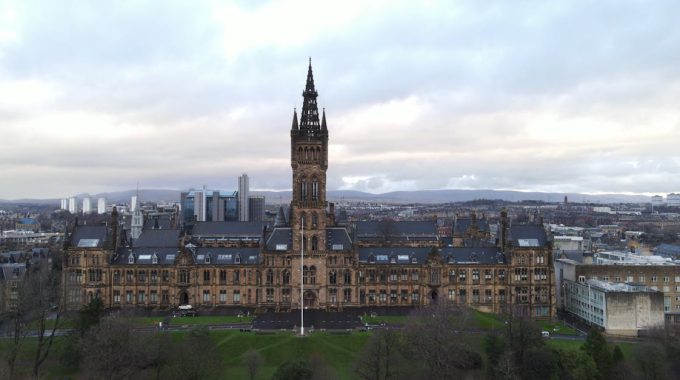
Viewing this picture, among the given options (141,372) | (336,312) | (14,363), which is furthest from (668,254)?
(14,363)

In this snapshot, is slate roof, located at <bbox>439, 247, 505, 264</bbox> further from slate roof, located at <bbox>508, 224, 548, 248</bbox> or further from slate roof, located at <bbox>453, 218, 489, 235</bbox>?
slate roof, located at <bbox>453, 218, 489, 235</bbox>

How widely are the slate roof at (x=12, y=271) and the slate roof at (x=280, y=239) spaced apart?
177ft

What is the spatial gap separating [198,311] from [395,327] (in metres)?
40.7

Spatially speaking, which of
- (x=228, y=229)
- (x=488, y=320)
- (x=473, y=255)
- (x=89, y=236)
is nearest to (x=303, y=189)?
(x=473, y=255)

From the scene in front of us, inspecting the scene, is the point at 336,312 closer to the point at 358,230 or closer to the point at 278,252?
the point at 278,252

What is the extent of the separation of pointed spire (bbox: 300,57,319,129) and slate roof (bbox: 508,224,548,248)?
153ft

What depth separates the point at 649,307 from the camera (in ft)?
337

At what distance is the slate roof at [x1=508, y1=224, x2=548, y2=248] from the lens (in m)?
120

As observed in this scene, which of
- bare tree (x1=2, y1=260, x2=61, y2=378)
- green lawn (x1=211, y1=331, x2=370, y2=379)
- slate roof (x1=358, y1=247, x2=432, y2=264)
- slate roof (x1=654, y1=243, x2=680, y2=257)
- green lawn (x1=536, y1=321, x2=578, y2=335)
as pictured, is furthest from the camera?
slate roof (x1=654, y1=243, x2=680, y2=257)

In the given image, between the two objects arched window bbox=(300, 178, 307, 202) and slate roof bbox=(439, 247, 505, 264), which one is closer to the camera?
arched window bbox=(300, 178, 307, 202)

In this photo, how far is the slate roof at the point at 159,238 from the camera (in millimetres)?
137500

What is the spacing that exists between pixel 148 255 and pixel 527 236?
79.3 m

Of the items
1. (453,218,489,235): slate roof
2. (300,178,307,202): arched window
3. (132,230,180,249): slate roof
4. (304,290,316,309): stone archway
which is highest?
(300,178,307,202): arched window

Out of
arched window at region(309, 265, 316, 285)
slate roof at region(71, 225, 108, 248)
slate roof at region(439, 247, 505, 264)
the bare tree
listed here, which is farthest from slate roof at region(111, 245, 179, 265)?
slate roof at region(439, 247, 505, 264)
